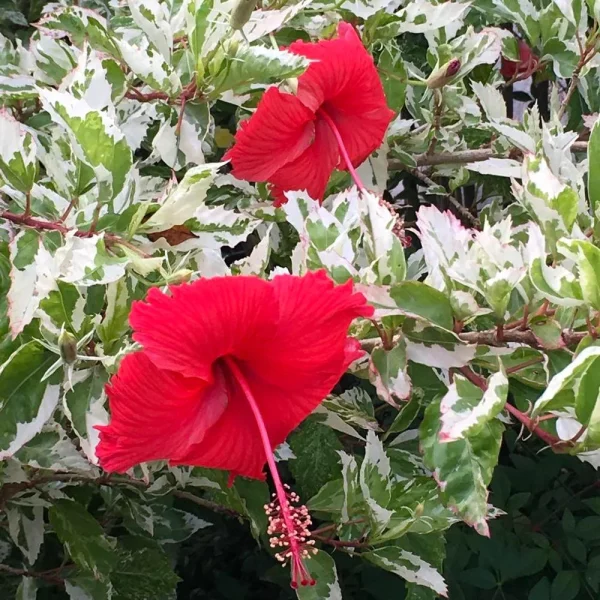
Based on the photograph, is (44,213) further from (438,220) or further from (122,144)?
(438,220)

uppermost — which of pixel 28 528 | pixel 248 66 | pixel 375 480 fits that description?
pixel 248 66

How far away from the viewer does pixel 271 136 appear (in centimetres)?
65

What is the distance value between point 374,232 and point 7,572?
75 cm

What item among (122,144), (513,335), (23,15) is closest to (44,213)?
(122,144)

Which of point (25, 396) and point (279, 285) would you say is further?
point (25, 396)

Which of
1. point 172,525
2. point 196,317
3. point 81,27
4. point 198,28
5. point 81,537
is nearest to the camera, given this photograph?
point 196,317

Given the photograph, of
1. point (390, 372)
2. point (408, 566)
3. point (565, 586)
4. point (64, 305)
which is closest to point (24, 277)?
point (64, 305)

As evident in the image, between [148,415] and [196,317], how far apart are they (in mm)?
69

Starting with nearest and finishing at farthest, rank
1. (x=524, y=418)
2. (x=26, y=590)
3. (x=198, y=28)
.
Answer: (x=524, y=418) → (x=198, y=28) → (x=26, y=590)

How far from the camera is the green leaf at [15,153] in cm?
56

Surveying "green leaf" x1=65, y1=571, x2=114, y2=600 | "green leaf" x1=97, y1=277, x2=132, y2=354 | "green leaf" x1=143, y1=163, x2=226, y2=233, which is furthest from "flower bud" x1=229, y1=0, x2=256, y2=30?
"green leaf" x1=65, y1=571, x2=114, y2=600

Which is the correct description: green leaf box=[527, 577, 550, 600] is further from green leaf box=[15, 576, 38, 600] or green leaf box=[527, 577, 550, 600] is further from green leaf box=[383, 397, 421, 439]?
green leaf box=[15, 576, 38, 600]

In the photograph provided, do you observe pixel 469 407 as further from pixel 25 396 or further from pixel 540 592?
pixel 540 592

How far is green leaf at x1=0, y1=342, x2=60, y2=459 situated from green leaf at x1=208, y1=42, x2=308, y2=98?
0.27 m
